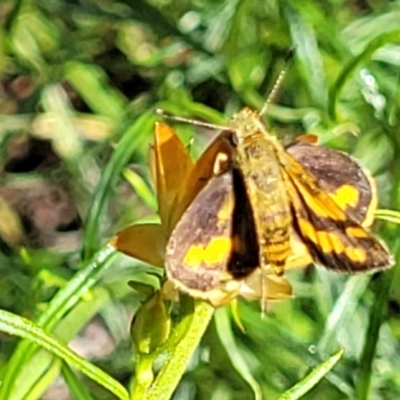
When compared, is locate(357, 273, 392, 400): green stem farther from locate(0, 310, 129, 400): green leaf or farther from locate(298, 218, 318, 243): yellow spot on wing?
locate(0, 310, 129, 400): green leaf

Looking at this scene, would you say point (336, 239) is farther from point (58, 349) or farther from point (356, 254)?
point (58, 349)

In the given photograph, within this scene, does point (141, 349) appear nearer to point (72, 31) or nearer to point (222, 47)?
point (222, 47)

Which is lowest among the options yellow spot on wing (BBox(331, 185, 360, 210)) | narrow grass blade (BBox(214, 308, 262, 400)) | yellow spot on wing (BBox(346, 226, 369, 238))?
narrow grass blade (BBox(214, 308, 262, 400))

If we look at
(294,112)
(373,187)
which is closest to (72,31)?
(294,112)

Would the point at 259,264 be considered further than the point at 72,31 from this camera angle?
No

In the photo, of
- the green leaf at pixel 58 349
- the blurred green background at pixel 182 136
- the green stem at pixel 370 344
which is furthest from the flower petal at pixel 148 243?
the green stem at pixel 370 344

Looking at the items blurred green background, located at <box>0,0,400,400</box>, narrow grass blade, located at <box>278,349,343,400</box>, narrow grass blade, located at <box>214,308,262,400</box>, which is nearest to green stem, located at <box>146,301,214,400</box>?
narrow grass blade, located at <box>278,349,343,400</box>
